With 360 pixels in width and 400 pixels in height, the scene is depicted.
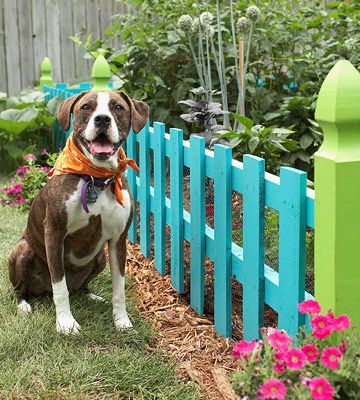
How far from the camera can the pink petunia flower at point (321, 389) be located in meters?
1.85

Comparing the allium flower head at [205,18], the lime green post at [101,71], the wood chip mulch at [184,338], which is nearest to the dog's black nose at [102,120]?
the wood chip mulch at [184,338]

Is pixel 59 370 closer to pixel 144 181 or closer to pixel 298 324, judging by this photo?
pixel 298 324

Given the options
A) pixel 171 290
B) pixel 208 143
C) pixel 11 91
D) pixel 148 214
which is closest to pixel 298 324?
pixel 171 290

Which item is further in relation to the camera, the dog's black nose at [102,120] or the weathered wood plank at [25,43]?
the weathered wood plank at [25,43]

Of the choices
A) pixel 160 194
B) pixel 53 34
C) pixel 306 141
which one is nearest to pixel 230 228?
pixel 160 194

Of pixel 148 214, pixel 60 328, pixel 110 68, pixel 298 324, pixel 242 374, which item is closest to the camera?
pixel 242 374

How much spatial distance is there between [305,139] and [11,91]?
594 centimetres

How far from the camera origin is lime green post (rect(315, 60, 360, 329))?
94.1 inches

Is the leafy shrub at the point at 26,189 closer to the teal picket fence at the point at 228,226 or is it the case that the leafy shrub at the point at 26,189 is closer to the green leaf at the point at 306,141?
the teal picket fence at the point at 228,226

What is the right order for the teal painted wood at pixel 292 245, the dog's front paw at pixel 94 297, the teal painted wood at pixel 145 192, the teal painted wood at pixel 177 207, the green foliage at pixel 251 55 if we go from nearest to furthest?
1. the teal painted wood at pixel 292 245
2. the dog's front paw at pixel 94 297
3. the teal painted wood at pixel 177 207
4. the teal painted wood at pixel 145 192
5. the green foliage at pixel 251 55

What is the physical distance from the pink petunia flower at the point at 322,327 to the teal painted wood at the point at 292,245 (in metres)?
0.74

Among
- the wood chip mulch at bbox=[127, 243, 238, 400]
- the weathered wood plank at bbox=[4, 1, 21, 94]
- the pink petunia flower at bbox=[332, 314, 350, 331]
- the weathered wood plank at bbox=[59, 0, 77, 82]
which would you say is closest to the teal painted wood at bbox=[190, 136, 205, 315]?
the wood chip mulch at bbox=[127, 243, 238, 400]

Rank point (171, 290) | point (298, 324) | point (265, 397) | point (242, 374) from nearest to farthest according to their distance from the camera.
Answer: point (265, 397), point (242, 374), point (298, 324), point (171, 290)

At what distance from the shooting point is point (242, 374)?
6.84ft
